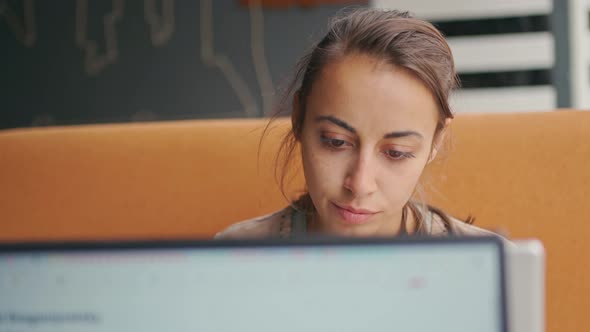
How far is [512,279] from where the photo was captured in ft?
1.21

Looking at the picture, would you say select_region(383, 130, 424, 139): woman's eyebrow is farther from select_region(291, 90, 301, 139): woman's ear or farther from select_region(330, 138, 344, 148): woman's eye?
select_region(291, 90, 301, 139): woman's ear

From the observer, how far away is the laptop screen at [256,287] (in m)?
0.36

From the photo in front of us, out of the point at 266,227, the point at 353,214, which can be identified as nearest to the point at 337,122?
the point at 353,214

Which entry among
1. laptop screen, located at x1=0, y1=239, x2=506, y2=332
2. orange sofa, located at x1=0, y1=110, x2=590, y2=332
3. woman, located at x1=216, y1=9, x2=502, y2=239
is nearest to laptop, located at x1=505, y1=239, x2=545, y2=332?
laptop screen, located at x1=0, y1=239, x2=506, y2=332

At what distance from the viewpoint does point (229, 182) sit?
4.12 feet

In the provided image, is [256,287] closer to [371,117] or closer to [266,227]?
[371,117]

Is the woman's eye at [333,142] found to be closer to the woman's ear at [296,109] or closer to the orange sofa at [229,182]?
the woman's ear at [296,109]

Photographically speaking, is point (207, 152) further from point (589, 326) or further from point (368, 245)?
point (368, 245)

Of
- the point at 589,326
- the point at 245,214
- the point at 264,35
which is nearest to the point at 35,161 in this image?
the point at 245,214

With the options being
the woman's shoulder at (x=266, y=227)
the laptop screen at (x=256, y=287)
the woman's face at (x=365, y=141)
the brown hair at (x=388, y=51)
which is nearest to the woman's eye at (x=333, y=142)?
the woman's face at (x=365, y=141)

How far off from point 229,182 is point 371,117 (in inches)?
19.0

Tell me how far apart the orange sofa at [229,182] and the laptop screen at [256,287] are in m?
0.74

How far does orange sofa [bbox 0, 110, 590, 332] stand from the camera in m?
1.13

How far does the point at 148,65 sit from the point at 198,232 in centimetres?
211
